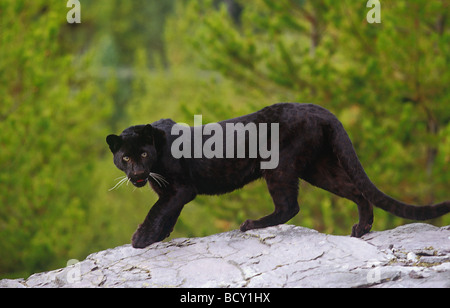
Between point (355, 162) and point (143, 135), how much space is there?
1.43 metres

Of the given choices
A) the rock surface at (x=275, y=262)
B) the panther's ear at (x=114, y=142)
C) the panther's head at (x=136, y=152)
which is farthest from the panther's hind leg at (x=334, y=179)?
the panther's ear at (x=114, y=142)

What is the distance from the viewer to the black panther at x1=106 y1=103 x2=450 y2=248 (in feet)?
11.1

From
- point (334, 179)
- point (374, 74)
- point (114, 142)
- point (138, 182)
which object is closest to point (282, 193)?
point (334, 179)

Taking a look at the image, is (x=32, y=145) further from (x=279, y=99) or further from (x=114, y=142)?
(x=114, y=142)

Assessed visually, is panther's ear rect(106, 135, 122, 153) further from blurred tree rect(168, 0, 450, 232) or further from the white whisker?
blurred tree rect(168, 0, 450, 232)

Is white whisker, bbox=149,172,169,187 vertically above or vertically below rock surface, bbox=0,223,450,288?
above

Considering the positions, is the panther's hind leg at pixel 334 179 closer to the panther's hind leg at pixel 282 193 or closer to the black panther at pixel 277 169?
the black panther at pixel 277 169

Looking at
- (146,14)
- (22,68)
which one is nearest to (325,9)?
(22,68)

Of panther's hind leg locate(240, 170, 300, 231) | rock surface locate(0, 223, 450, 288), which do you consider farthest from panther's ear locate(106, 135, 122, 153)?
panther's hind leg locate(240, 170, 300, 231)

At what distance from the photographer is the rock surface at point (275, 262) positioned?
3.08 meters

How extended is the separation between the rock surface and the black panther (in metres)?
0.16

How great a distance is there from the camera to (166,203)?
355 centimetres

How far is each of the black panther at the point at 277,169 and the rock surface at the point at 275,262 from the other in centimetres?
16

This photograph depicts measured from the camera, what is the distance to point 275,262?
3.32 m
